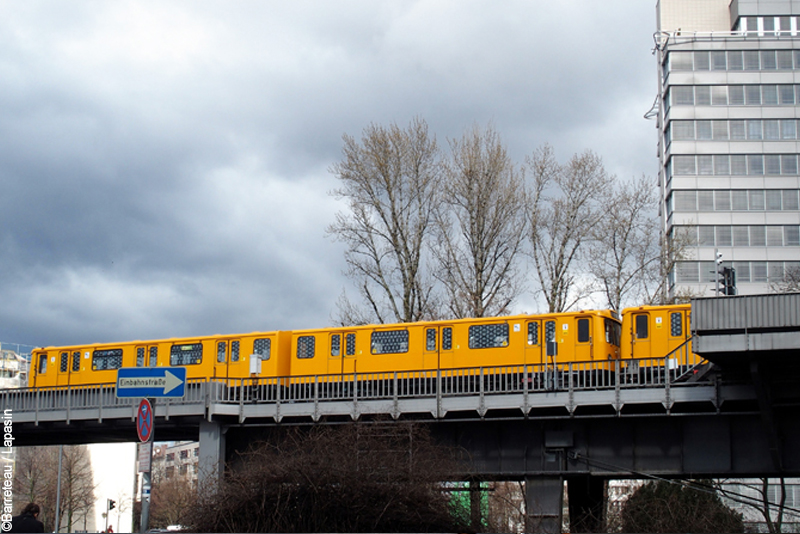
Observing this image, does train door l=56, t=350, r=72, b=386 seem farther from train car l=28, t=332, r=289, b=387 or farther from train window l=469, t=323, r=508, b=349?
train window l=469, t=323, r=508, b=349

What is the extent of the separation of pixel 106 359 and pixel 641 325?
21.0 m

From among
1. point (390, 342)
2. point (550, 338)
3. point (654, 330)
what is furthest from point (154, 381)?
point (654, 330)

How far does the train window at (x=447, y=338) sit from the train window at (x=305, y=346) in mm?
5158

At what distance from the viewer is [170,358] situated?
33688 millimetres

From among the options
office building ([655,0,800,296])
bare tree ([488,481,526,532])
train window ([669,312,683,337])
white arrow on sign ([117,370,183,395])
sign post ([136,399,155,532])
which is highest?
office building ([655,0,800,296])

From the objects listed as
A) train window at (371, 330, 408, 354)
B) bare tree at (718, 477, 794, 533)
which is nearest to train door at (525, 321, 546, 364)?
train window at (371, 330, 408, 354)

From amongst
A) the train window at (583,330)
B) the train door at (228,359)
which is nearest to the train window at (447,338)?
the train window at (583,330)

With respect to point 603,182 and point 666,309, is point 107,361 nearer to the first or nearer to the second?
point 666,309

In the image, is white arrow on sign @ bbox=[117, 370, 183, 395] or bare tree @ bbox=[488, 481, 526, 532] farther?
bare tree @ bbox=[488, 481, 526, 532]

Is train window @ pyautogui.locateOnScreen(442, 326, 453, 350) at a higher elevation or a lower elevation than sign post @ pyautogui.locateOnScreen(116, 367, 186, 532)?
higher

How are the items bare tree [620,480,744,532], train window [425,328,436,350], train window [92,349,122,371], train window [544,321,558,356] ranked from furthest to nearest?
train window [92,349,122,371], train window [425,328,436,350], train window [544,321,558,356], bare tree [620,480,744,532]

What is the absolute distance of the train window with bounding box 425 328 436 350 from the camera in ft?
95.6

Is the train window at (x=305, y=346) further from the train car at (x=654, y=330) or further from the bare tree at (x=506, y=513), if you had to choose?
the train car at (x=654, y=330)

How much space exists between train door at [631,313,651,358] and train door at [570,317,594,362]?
4.93 feet
